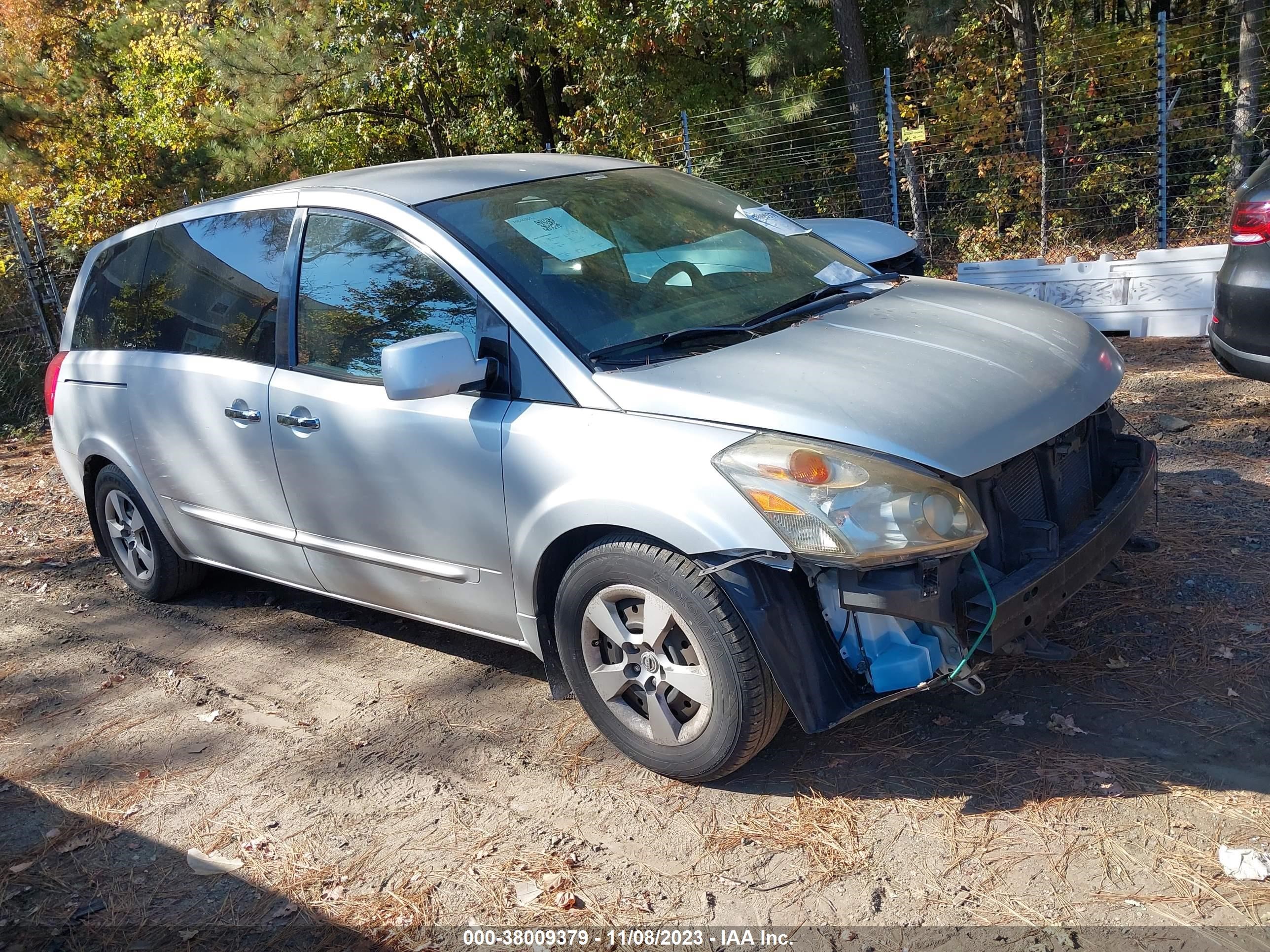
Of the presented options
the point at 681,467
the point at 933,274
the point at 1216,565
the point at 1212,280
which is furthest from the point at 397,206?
the point at 933,274

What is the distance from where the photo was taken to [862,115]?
13.0 meters

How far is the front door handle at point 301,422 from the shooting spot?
3.92 meters

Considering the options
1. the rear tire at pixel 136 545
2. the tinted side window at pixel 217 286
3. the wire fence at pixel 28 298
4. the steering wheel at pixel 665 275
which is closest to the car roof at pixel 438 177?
the tinted side window at pixel 217 286

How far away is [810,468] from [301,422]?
198 cm

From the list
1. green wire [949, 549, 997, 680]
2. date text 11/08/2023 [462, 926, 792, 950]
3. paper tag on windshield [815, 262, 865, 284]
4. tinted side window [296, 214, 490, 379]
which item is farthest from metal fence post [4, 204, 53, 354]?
green wire [949, 549, 997, 680]

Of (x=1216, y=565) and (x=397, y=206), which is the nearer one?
(x=397, y=206)

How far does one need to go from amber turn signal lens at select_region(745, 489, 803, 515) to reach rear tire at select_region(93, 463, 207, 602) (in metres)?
3.27

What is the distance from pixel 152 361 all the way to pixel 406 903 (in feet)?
9.16

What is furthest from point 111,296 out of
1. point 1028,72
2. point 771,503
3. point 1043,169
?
point 1028,72

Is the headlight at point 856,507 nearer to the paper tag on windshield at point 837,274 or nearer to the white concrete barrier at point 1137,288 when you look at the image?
the paper tag on windshield at point 837,274

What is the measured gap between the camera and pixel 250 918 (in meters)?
3.02

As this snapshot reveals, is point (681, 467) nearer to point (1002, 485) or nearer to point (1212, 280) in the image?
point (1002, 485)

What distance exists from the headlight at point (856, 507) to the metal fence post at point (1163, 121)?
891 centimetres

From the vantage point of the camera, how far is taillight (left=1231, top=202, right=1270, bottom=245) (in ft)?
16.8
